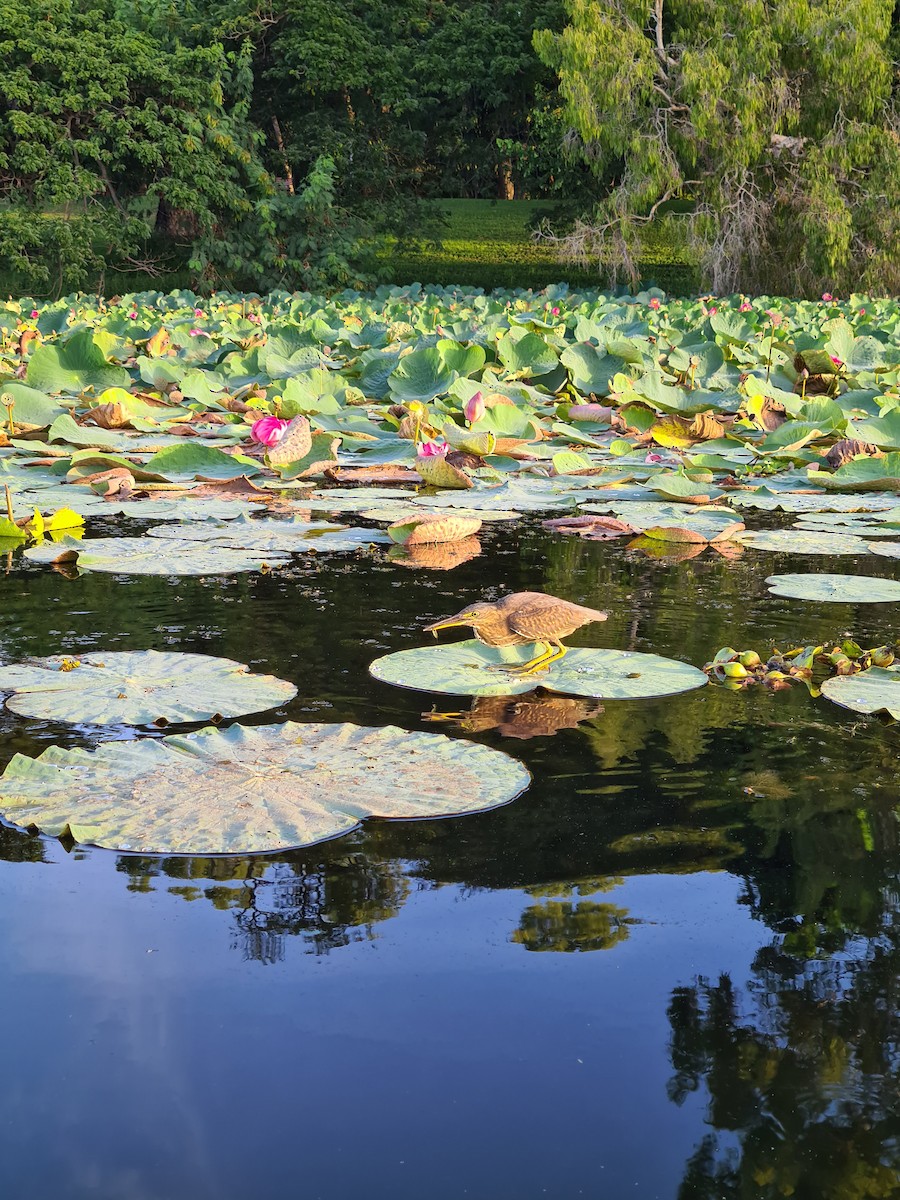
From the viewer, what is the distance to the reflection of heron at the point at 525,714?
1538 mm

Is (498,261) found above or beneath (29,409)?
above

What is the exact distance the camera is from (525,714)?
63.1 inches

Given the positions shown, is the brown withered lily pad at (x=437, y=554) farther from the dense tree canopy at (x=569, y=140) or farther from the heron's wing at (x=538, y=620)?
the dense tree canopy at (x=569, y=140)

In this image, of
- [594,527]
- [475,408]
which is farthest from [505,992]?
[475,408]

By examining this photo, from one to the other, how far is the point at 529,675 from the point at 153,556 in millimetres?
995

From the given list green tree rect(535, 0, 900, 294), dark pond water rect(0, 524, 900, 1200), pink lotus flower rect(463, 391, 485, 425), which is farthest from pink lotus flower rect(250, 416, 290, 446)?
green tree rect(535, 0, 900, 294)

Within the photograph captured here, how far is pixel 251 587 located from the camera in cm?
230

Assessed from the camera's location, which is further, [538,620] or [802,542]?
[802,542]

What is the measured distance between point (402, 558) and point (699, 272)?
1233 centimetres

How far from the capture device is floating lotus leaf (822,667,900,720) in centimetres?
160

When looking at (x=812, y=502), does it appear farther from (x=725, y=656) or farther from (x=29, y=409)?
(x=29, y=409)

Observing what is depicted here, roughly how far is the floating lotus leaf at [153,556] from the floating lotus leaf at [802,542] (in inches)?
37.4

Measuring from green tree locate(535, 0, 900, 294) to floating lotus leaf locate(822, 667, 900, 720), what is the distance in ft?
40.6

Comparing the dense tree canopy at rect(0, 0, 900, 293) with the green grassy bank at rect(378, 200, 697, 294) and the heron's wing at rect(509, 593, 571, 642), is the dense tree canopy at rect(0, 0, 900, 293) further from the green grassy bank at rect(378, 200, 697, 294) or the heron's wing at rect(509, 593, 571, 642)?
the heron's wing at rect(509, 593, 571, 642)
